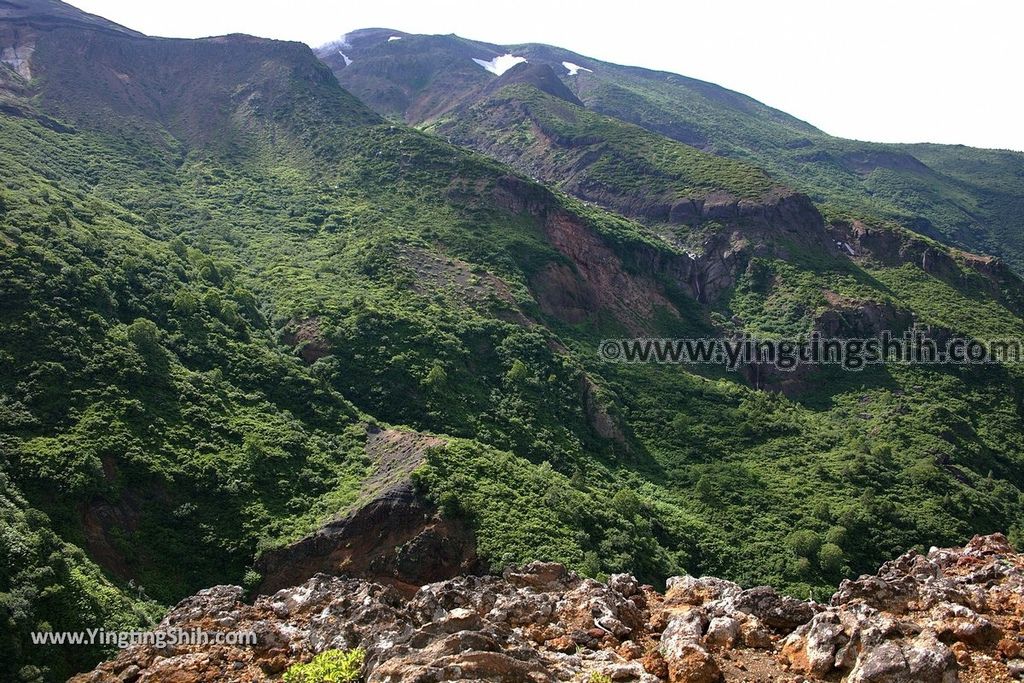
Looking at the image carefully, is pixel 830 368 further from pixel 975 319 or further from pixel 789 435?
pixel 975 319

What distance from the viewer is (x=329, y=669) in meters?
13.8

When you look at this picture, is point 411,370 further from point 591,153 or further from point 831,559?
point 591,153

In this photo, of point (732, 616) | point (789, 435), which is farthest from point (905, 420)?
point (732, 616)

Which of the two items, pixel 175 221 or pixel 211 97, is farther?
pixel 211 97

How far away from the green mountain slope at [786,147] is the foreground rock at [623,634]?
83201mm

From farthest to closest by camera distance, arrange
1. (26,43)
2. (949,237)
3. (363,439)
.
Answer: (949,237) → (26,43) → (363,439)

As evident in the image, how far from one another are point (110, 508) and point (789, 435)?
45.5m

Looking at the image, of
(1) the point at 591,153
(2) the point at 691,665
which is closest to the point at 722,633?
(2) the point at 691,665

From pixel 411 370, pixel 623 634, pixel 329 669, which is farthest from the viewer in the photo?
pixel 411 370

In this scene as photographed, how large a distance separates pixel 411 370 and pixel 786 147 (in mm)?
132214

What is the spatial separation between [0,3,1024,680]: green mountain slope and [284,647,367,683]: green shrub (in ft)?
38.9

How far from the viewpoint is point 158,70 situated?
110562 mm

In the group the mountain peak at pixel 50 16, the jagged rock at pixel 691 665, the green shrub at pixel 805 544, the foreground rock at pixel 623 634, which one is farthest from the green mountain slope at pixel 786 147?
the jagged rock at pixel 691 665

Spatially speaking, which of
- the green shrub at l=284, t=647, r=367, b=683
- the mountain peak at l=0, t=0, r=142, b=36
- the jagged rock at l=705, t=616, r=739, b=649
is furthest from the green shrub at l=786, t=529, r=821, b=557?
the mountain peak at l=0, t=0, r=142, b=36
